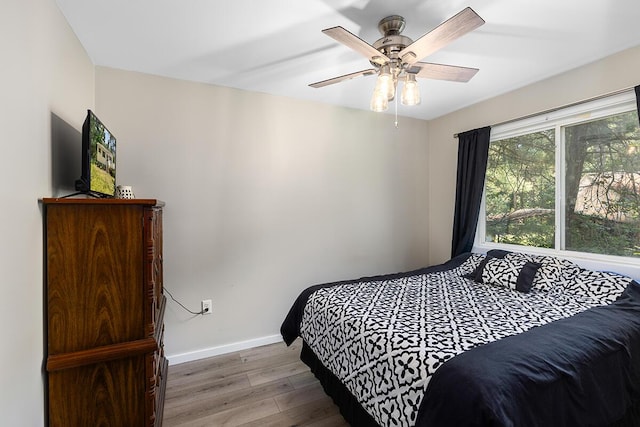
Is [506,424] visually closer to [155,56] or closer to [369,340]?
[369,340]

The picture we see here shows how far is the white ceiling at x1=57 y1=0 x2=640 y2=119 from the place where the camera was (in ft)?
5.37

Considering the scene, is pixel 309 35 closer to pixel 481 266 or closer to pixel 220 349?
pixel 481 266

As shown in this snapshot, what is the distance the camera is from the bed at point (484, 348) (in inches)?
43.8

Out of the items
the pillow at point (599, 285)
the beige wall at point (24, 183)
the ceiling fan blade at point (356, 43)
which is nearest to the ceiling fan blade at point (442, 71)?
the ceiling fan blade at point (356, 43)

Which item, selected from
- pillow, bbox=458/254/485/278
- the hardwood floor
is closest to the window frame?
pillow, bbox=458/254/485/278

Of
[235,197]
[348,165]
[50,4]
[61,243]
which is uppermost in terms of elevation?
[50,4]

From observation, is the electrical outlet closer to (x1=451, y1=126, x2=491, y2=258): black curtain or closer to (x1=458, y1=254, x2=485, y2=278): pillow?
(x1=458, y1=254, x2=485, y2=278): pillow

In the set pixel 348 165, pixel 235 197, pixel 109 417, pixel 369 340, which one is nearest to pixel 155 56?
pixel 235 197

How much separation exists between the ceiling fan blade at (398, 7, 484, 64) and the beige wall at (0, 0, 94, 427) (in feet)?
5.62

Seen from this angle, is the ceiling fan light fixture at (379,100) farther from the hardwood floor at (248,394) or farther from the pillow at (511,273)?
the hardwood floor at (248,394)

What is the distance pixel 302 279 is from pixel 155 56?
2.22 metres

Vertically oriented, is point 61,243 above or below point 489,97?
below

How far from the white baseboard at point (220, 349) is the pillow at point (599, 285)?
2.41 meters

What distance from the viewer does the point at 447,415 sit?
106 cm
